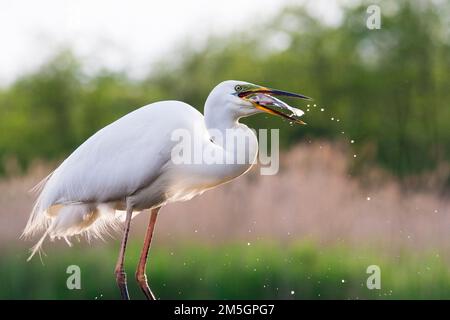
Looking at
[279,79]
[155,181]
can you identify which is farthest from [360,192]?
[279,79]

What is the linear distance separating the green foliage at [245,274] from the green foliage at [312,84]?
8.45 m

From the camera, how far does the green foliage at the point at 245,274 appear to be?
6812 mm

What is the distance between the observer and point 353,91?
1859cm

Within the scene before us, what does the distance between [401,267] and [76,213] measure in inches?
128

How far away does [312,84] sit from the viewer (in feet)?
63.8

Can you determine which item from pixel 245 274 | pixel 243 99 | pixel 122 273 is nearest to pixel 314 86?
pixel 245 274

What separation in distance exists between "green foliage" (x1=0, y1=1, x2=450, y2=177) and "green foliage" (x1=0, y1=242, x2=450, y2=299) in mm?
8450

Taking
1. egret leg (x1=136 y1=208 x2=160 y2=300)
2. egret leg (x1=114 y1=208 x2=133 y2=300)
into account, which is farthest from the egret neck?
egret leg (x1=136 y1=208 x2=160 y2=300)

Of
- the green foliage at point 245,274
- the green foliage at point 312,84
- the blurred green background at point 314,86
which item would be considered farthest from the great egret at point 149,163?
the green foliage at point 312,84

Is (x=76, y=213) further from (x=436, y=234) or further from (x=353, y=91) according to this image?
(x=353, y=91)

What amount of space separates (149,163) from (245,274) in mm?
2542

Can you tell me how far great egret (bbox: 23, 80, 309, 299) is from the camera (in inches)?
170

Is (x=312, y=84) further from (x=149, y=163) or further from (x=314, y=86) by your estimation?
(x=149, y=163)

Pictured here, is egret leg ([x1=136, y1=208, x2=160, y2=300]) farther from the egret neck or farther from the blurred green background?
the blurred green background
